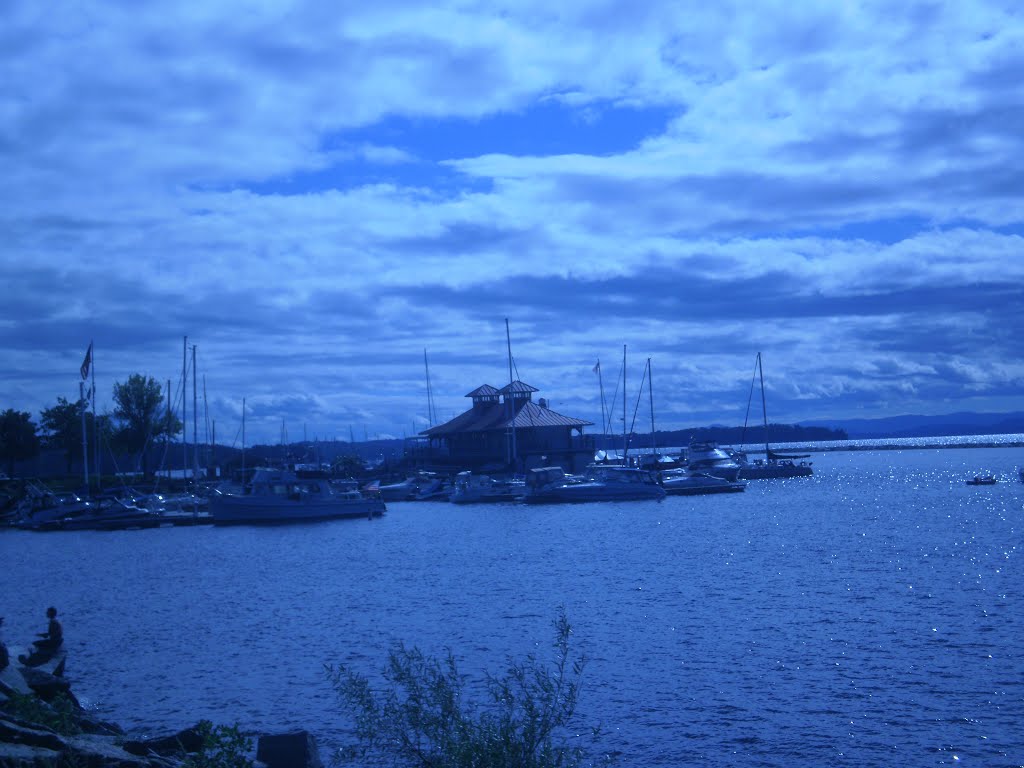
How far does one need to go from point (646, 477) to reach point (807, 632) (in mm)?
56585

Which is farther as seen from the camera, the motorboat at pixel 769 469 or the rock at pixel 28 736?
the motorboat at pixel 769 469

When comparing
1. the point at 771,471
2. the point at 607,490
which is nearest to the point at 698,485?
the point at 607,490

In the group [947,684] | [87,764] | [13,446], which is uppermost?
[13,446]

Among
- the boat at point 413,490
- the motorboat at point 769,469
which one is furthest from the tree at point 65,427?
the motorboat at point 769,469

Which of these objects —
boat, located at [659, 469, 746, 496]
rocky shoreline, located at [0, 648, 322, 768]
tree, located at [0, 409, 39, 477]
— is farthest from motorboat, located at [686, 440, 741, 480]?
rocky shoreline, located at [0, 648, 322, 768]

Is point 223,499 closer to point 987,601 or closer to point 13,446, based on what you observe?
point 13,446

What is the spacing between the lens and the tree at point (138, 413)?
11894cm

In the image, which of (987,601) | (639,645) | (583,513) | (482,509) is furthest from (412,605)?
(482,509)

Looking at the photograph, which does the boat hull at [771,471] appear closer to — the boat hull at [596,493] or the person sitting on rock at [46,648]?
the boat hull at [596,493]

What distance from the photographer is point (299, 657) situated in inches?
1033

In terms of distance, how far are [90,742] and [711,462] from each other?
92.4m

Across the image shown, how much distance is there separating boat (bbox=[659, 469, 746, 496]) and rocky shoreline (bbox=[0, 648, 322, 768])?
72.2m

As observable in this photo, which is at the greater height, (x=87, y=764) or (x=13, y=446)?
(x=13, y=446)

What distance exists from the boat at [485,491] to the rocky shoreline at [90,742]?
66.1 m
